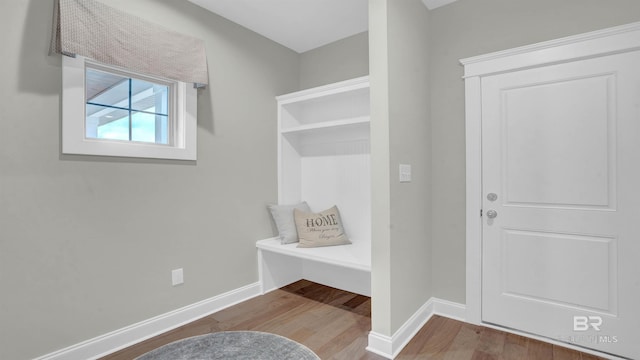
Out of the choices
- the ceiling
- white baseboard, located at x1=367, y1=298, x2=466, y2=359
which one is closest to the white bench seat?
white baseboard, located at x1=367, y1=298, x2=466, y2=359

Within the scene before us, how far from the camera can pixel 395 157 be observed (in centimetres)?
202

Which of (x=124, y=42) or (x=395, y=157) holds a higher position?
(x=124, y=42)

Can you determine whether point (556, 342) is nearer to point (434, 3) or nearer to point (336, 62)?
point (434, 3)

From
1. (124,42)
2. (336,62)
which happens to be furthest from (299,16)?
(124,42)

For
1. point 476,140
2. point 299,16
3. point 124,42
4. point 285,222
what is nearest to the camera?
point 124,42

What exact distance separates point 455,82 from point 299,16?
4.78 ft

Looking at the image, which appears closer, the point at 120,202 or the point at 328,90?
the point at 120,202

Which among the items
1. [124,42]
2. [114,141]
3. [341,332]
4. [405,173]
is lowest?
[341,332]

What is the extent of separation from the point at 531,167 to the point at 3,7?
10.9ft

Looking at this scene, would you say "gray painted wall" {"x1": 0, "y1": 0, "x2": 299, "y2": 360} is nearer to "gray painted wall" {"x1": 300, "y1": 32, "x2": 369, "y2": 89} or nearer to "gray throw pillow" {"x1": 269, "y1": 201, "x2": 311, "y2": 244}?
"gray throw pillow" {"x1": 269, "y1": 201, "x2": 311, "y2": 244}

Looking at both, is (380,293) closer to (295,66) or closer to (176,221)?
(176,221)

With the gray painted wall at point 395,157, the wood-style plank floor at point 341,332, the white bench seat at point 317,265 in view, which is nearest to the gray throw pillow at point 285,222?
the white bench seat at point 317,265

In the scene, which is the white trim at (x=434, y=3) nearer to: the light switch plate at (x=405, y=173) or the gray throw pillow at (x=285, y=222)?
the light switch plate at (x=405, y=173)

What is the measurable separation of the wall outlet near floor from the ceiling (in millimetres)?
2152
